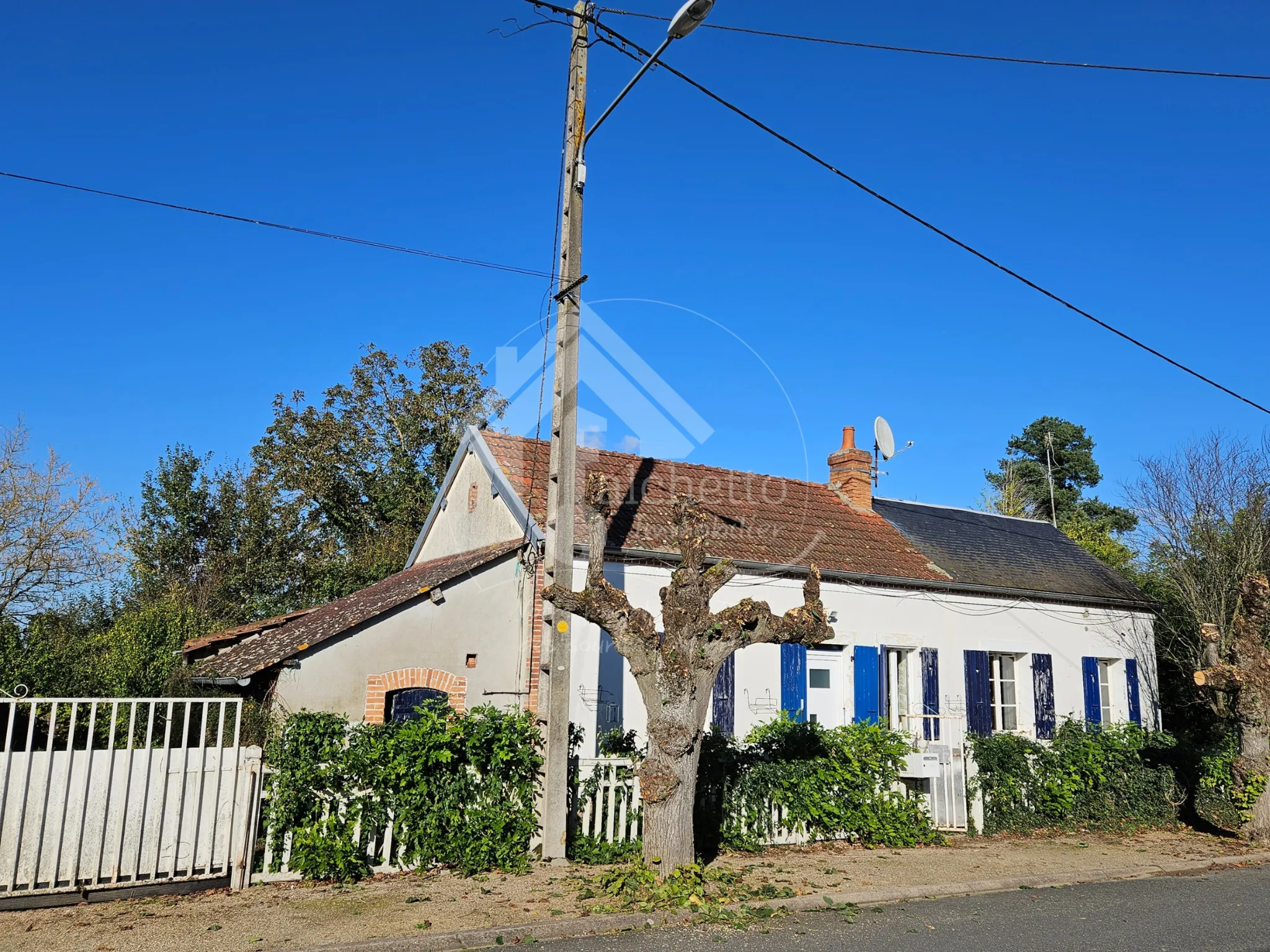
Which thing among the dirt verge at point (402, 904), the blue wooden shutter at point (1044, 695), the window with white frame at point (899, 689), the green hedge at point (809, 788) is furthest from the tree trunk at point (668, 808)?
the blue wooden shutter at point (1044, 695)

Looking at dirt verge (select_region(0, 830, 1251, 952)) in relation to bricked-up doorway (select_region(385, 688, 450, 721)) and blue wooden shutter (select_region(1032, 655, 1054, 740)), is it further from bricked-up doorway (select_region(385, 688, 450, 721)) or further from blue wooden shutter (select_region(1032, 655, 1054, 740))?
blue wooden shutter (select_region(1032, 655, 1054, 740))

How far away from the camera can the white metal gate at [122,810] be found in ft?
22.3

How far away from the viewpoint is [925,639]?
48.9 ft

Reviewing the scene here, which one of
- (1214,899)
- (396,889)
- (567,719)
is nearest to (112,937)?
(396,889)

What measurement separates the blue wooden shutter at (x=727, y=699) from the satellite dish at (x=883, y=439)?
8082 mm

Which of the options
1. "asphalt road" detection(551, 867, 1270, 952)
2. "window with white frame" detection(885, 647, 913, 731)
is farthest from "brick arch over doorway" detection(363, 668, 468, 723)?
"window with white frame" detection(885, 647, 913, 731)

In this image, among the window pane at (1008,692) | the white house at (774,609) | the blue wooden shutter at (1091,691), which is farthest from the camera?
the blue wooden shutter at (1091,691)

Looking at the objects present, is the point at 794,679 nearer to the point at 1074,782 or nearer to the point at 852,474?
the point at 1074,782

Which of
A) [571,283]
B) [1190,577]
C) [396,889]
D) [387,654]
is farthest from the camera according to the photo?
[1190,577]

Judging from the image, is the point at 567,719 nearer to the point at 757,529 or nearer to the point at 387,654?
the point at 387,654

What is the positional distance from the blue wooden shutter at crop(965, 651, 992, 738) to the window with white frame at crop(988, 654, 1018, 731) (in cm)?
45

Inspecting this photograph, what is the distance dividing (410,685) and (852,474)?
10267mm

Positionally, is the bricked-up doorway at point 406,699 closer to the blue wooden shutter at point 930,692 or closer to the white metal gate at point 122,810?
the white metal gate at point 122,810

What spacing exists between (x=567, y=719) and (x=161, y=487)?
23.6 m
